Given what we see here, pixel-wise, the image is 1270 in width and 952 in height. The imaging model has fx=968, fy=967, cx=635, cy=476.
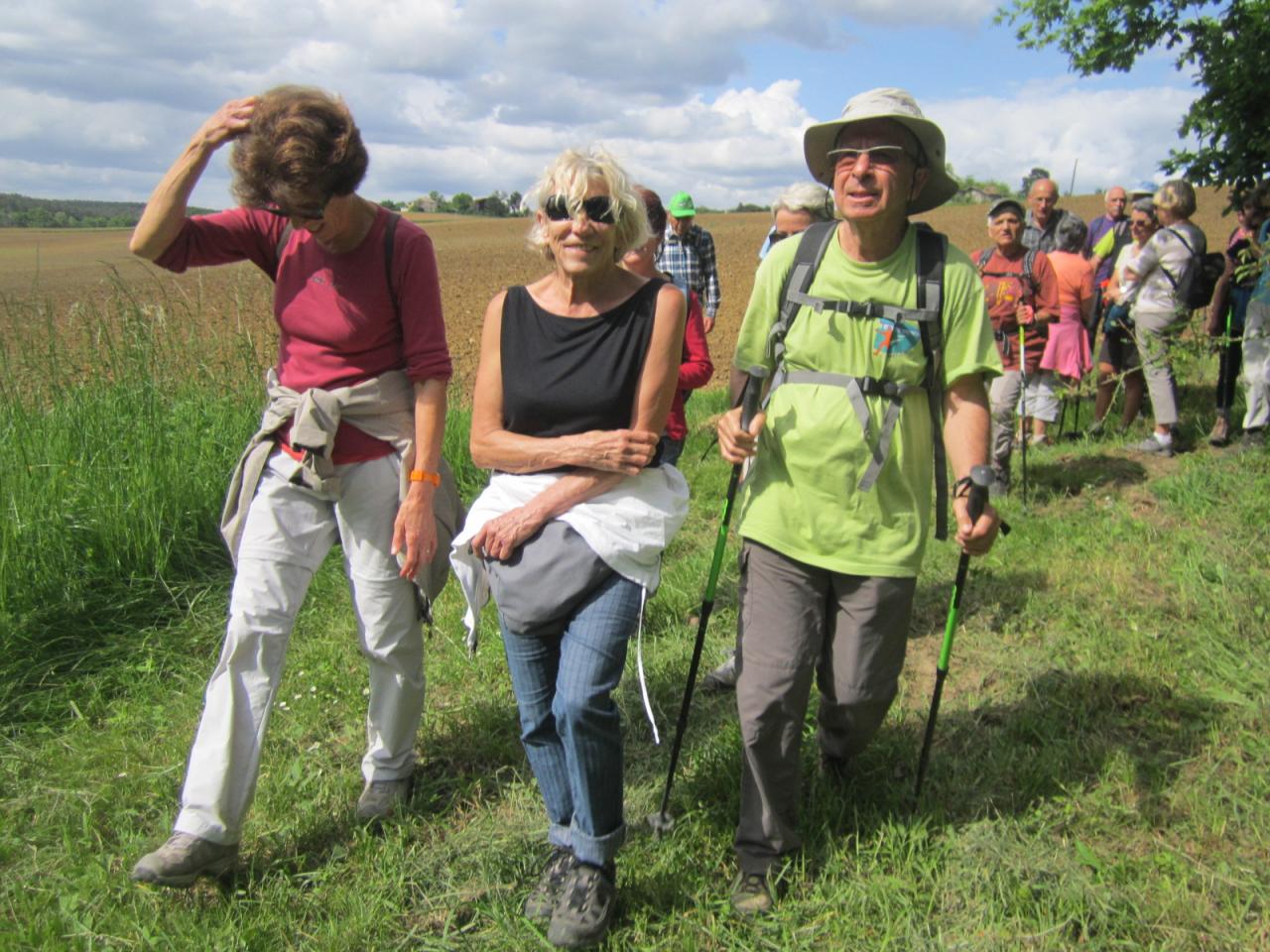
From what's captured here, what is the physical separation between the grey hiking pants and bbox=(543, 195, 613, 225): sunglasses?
39.2 inches

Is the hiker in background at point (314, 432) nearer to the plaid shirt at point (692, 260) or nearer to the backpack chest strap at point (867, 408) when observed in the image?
the backpack chest strap at point (867, 408)

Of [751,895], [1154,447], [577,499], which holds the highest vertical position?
[577,499]

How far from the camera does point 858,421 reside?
2.57 m

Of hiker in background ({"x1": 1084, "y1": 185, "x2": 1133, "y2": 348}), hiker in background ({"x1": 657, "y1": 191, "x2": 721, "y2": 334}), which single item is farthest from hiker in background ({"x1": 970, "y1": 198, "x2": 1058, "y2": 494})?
hiker in background ({"x1": 1084, "y1": 185, "x2": 1133, "y2": 348})

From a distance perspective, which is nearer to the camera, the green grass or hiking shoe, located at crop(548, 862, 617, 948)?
hiking shoe, located at crop(548, 862, 617, 948)

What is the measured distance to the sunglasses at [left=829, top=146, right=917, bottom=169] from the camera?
2.54 meters

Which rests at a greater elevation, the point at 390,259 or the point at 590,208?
the point at 590,208

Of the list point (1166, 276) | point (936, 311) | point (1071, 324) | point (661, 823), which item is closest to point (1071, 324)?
point (1071, 324)

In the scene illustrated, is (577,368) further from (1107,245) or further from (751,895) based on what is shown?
(1107,245)

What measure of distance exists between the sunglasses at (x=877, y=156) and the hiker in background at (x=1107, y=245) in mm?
6889

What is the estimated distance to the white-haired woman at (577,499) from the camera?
247 cm

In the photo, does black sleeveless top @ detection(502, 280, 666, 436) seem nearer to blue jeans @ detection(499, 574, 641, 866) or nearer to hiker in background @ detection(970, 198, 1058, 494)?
blue jeans @ detection(499, 574, 641, 866)

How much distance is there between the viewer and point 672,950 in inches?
98.0

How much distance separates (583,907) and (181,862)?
3.50ft
